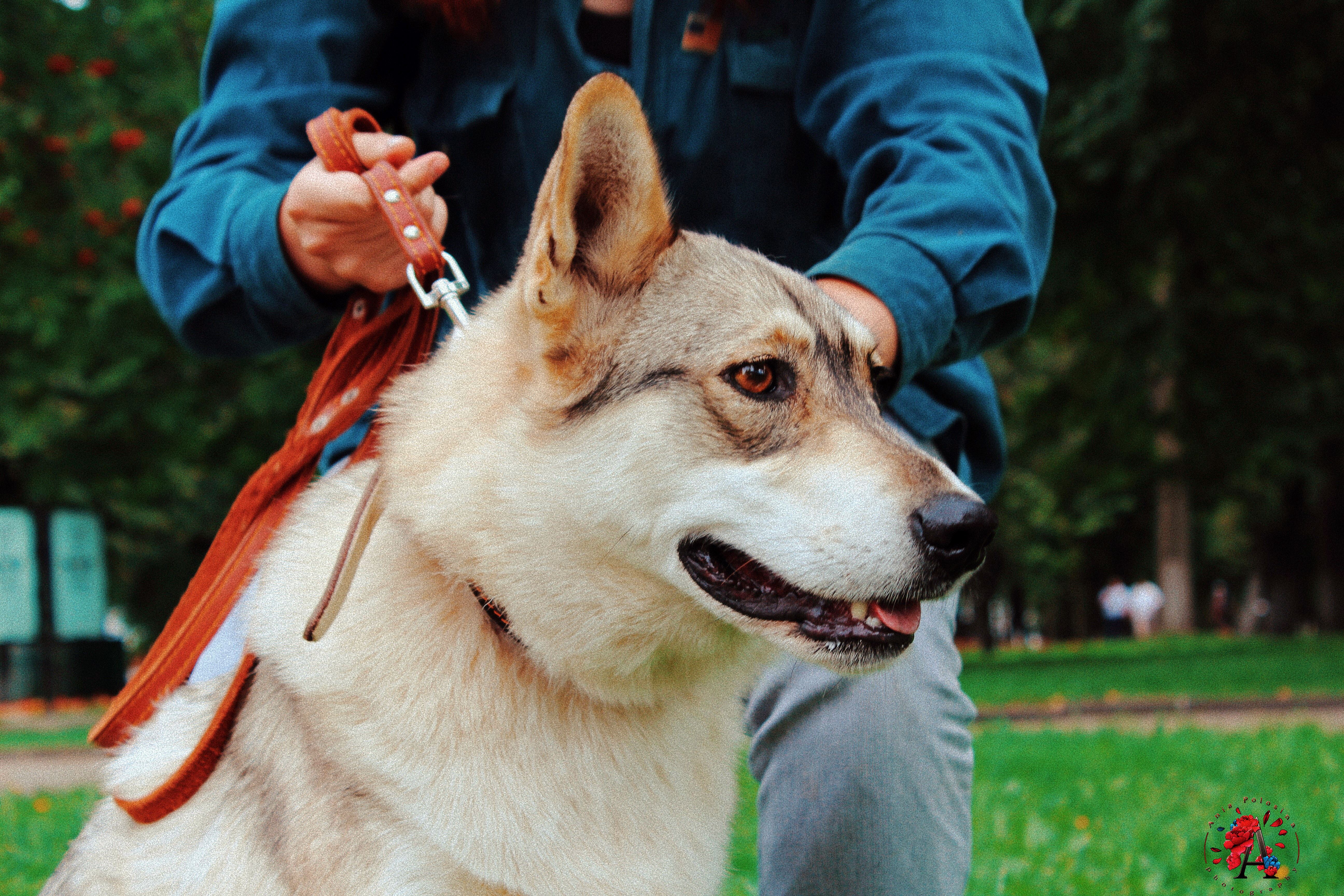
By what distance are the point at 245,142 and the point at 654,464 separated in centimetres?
136

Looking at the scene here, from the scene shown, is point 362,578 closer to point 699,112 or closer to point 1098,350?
point 699,112

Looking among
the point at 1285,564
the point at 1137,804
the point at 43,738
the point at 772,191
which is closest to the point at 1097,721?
the point at 1137,804

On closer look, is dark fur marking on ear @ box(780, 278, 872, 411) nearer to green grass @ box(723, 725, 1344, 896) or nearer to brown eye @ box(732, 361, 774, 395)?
brown eye @ box(732, 361, 774, 395)

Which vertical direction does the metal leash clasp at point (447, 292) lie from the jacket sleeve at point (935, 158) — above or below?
below

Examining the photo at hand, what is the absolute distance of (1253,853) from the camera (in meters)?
4.18

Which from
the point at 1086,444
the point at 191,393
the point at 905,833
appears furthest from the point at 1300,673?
the point at 905,833

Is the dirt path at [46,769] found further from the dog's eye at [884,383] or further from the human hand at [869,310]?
the human hand at [869,310]

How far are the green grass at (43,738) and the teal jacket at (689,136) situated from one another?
31.2 feet

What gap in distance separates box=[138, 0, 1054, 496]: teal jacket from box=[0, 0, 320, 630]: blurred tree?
8581mm

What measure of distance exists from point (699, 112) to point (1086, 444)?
16026 mm

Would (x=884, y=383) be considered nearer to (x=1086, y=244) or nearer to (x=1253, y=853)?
(x=1253, y=853)

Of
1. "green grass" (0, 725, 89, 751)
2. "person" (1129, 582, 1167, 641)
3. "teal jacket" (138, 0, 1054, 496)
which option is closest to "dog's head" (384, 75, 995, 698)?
"teal jacket" (138, 0, 1054, 496)

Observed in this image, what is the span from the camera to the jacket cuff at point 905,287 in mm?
2305

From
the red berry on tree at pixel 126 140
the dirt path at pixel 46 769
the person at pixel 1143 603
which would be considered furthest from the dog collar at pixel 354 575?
the person at pixel 1143 603
